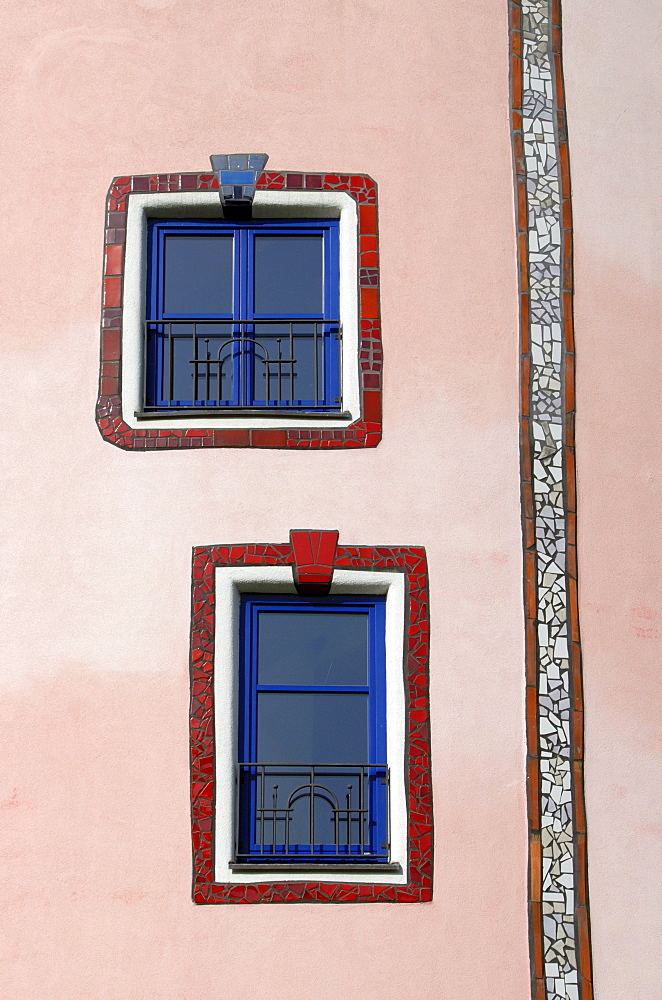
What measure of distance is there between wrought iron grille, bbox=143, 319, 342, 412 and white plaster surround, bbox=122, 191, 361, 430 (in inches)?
4.5

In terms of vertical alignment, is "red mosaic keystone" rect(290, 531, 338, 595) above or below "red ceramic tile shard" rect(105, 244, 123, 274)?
below

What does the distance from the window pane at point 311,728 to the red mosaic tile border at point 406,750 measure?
33 cm

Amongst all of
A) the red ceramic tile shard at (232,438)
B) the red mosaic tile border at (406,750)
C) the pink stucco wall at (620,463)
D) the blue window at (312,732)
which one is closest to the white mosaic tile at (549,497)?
the pink stucco wall at (620,463)

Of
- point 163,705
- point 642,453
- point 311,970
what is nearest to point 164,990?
point 311,970

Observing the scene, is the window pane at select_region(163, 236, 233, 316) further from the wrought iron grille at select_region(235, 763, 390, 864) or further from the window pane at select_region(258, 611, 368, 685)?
the wrought iron grille at select_region(235, 763, 390, 864)

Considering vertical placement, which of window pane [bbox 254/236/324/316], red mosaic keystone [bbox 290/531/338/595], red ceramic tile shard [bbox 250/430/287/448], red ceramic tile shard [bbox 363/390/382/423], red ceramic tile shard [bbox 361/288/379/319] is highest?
window pane [bbox 254/236/324/316]

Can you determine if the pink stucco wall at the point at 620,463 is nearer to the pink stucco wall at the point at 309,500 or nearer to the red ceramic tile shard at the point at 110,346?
the pink stucco wall at the point at 309,500

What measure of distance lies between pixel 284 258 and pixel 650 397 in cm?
244

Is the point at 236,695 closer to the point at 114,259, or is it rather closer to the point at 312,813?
the point at 312,813

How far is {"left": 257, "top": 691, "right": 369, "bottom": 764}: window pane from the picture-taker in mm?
8148

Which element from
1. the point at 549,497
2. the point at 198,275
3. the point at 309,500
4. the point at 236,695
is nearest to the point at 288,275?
the point at 198,275

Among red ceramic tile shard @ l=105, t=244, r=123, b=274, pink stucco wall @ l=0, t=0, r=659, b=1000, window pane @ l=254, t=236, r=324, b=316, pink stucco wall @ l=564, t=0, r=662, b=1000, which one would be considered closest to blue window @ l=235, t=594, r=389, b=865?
pink stucco wall @ l=0, t=0, r=659, b=1000

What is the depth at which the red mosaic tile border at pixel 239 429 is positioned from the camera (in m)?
8.40

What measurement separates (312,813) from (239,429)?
2266 mm
